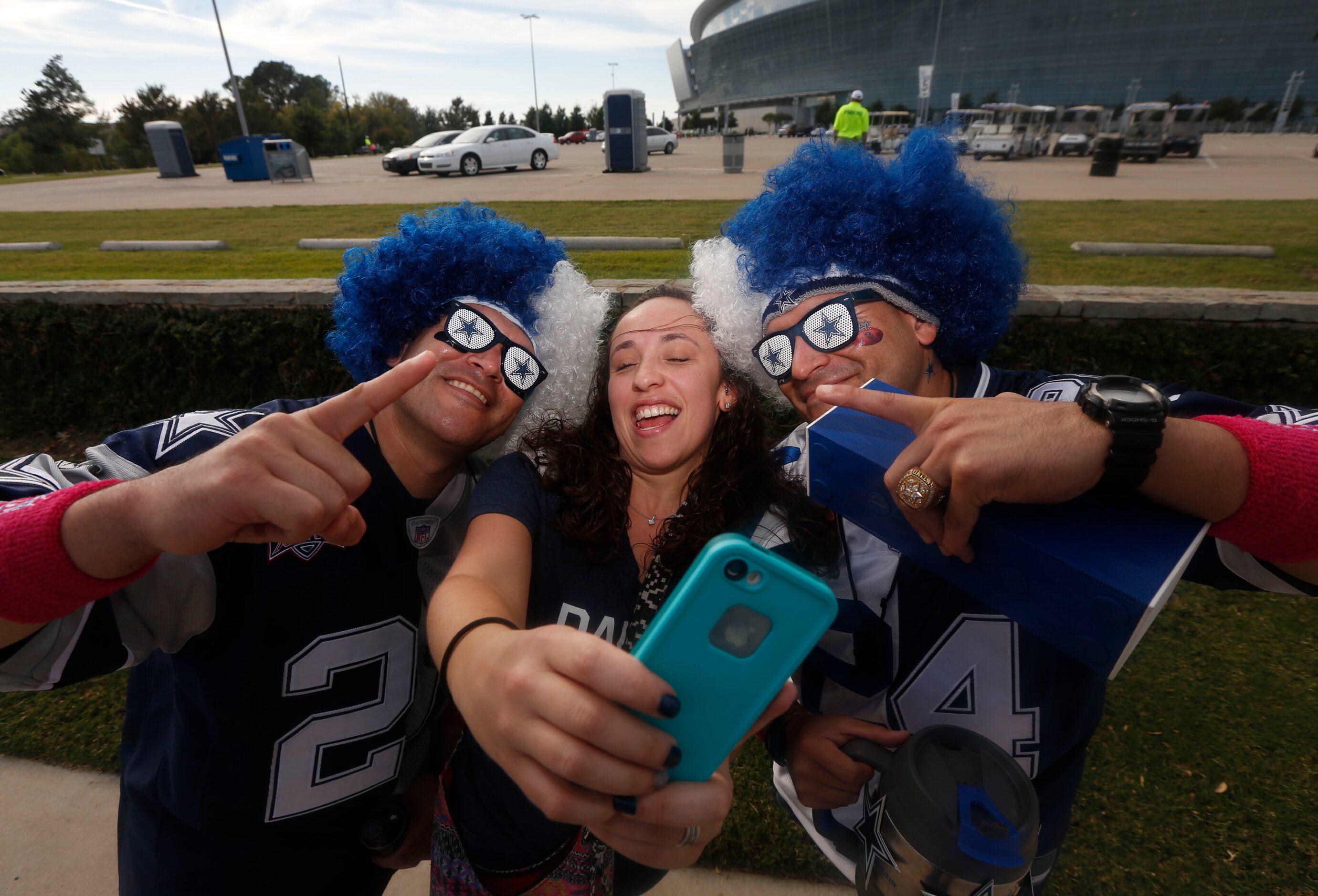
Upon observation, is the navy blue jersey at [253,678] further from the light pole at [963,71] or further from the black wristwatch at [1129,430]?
the light pole at [963,71]

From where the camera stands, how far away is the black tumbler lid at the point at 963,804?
97 cm

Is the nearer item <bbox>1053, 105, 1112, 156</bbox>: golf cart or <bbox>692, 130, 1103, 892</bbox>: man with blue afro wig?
<bbox>692, 130, 1103, 892</bbox>: man with blue afro wig

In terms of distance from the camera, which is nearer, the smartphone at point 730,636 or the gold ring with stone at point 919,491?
the smartphone at point 730,636

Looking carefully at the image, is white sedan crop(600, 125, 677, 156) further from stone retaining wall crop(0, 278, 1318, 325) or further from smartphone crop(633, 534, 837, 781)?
smartphone crop(633, 534, 837, 781)

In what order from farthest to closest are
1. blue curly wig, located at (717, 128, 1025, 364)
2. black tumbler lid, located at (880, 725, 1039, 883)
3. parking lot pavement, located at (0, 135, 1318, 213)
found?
parking lot pavement, located at (0, 135, 1318, 213) → blue curly wig, located at (717, 128, 1025, 364) → black tumbler lid, located at (880, 725, 1039, 883)

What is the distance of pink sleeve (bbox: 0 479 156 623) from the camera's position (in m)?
1.18

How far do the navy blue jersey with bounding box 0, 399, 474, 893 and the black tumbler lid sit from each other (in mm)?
1452

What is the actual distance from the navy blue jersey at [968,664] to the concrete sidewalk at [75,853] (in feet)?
3.25

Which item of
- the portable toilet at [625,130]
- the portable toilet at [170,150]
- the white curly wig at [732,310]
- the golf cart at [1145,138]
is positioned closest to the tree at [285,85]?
the portable toilet at [170,150]

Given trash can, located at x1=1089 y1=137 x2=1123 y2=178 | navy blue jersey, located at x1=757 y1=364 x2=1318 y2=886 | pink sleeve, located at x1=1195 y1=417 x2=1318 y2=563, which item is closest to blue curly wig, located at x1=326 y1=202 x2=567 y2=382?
navy blue jersey, located at x1=757 y1=364 x2=1318 y2=886

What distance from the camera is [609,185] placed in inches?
614

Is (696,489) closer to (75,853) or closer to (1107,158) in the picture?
(75,853)

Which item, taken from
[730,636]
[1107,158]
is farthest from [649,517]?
[1107,158]

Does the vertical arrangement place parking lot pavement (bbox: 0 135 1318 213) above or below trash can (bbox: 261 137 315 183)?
below
